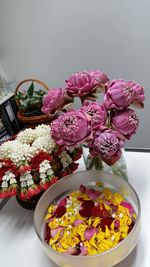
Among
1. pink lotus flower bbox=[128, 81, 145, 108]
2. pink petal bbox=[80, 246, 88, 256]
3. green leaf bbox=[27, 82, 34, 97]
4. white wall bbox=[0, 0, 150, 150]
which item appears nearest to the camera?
pink petal bbox=[80, 246, 88, 256]

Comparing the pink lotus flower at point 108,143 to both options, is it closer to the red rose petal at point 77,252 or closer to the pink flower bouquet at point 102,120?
A: the pink flower bouquet at point 102,120

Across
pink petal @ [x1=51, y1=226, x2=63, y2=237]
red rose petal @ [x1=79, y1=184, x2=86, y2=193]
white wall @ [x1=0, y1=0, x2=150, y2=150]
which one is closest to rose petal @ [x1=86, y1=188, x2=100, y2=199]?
red rose petal @ [x1=79, y1=184, x2=86, y2=193]

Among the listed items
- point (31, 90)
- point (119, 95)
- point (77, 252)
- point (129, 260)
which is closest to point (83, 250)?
point (77, 252)

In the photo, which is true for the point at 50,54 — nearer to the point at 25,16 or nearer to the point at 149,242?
the point at 25,16

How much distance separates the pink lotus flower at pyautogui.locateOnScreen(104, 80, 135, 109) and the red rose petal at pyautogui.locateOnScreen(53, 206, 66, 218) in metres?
0.27

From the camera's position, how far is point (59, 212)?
640 mm

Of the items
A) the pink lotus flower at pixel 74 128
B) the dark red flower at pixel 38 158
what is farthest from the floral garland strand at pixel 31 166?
the pink lotus flower at pixel 74 128

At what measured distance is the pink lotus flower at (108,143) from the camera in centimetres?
57

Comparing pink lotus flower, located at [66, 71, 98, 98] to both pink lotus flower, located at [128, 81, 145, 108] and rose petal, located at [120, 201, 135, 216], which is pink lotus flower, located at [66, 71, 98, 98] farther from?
rose petal, located at [120, 201, 135, 216]

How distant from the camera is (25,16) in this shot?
66.1 inches

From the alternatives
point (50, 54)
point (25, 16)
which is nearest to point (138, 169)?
point (50, 54)

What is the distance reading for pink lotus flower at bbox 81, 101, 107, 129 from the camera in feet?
1.96

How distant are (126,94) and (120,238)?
1.01 feet

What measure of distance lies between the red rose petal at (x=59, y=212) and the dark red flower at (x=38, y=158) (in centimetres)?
11
